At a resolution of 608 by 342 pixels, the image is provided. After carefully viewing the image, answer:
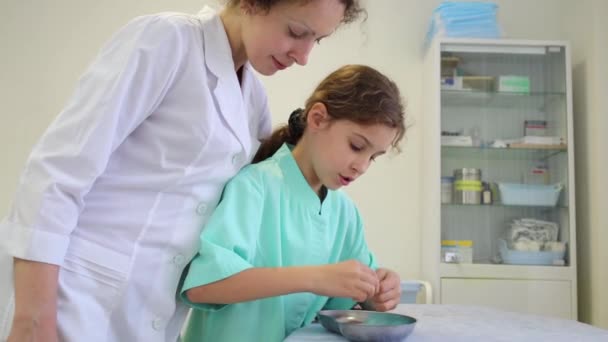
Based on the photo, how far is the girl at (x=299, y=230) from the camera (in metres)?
0.94

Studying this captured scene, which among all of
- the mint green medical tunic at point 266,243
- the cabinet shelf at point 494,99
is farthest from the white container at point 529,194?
the mint green medical tunic at point 266,243

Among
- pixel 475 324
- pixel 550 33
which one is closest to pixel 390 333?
pixel 475 324

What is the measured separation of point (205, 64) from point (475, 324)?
716 millimetres

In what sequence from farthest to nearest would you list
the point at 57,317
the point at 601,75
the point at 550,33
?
the point at 550,33, the point at 601,75, the point at 57,317

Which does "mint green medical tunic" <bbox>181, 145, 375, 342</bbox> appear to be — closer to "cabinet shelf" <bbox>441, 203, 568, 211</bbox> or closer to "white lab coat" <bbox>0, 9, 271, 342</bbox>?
"white lab coat" <bbox>0, 9, 271, 342</bbox>

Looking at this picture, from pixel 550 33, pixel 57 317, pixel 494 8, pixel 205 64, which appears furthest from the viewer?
pixel 550 33

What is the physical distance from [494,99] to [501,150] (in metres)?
0.27

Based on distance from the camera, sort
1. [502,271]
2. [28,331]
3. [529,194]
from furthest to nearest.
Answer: [529,194], [502,271], [28,331]

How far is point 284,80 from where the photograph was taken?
9.66 feet

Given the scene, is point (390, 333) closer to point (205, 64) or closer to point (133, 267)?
point (133, 267)

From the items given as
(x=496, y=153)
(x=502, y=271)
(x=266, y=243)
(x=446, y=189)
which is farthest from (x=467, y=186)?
(x=266, y=243)

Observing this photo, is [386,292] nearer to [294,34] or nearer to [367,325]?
[367,325]

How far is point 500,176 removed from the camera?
282 centimetres

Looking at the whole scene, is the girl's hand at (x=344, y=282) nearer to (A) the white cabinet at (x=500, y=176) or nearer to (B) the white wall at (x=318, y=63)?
(A) the white cabinet at (x=500, y=176)
